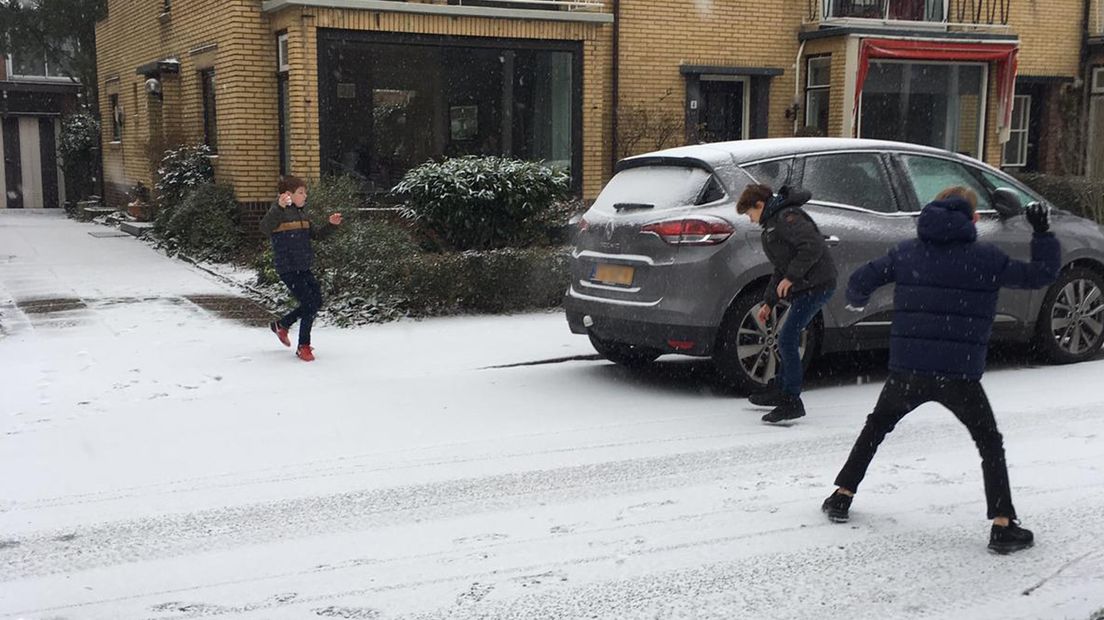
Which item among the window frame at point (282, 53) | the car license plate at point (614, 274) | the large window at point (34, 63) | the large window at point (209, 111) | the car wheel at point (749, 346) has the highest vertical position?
the large window at point (34, 63)

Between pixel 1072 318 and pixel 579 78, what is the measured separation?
29.6 feet

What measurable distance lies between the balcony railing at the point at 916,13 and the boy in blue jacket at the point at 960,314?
1388 centimetres

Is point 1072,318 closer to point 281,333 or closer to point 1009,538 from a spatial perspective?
point 1009,538

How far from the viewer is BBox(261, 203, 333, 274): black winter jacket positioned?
8609mm

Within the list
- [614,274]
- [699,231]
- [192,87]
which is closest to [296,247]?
[614,274]

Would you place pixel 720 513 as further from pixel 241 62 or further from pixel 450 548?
pixel 241 62

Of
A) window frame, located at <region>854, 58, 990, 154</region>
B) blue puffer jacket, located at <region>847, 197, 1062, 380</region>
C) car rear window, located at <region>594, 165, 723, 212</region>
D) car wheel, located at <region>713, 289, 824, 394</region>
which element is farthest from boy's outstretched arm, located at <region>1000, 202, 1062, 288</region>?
window frame, located at <region>854, 58, 990, 154</region>

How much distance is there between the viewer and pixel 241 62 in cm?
1526

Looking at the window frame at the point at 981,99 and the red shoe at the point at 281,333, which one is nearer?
the red shoe at the point at 281,333

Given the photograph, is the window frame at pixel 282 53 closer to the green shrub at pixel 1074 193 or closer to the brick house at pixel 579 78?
the brick house at pixel 579 78

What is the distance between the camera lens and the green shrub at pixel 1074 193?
15.6 metres

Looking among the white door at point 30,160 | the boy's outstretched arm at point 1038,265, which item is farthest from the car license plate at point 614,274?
the white door at point 30,160

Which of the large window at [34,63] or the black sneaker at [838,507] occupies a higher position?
the large window at [34,63]

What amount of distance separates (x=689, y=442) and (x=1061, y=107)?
57.0ft
